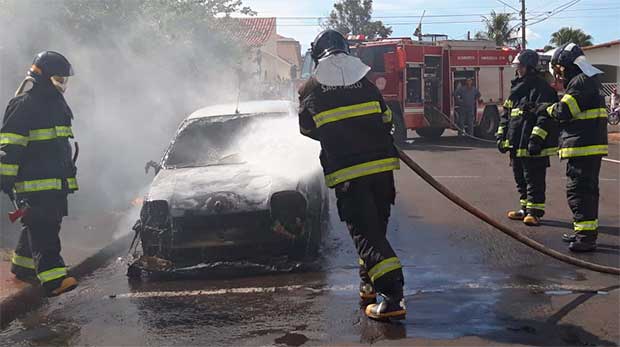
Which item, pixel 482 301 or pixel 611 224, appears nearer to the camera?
pixel 482 301

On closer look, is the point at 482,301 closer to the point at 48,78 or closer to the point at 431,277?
the point at 431,277

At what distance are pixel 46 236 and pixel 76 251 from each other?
1.37 meters

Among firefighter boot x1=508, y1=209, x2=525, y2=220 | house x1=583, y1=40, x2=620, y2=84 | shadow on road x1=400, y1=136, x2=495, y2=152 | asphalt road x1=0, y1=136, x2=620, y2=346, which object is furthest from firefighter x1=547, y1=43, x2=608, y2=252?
house x1=583, y1=40, x2=620, y2=84

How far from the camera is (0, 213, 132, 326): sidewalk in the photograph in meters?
5.04

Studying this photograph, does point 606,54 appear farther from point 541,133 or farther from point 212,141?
point 212,141

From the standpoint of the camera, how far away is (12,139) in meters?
4.95

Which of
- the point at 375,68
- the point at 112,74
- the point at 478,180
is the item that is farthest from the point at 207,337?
the point at 375,68

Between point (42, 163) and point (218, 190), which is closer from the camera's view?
point (42, 163)

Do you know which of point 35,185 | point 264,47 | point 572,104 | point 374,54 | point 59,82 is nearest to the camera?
point 35,185

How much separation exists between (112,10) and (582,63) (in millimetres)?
8697

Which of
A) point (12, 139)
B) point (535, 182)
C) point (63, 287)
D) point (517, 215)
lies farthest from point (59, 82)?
point (517, 215)

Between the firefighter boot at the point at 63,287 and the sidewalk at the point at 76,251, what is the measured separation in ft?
0.41

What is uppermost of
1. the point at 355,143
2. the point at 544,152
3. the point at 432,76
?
the point at 432,76

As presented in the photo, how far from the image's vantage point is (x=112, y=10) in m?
11.6
